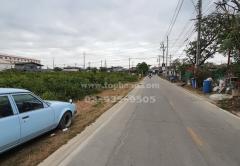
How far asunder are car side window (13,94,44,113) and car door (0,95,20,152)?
31 cm

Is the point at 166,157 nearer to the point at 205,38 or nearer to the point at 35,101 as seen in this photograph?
the point at 35,101

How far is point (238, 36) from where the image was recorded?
16250 millimetres

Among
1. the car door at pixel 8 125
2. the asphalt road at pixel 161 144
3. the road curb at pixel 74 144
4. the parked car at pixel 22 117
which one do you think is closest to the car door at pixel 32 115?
the parked car at pixel 22 117

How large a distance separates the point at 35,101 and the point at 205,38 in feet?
124

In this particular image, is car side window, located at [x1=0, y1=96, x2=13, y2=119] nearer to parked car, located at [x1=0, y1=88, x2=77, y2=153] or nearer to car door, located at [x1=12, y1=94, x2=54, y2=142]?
parked car, located at [x1=0, y1=88, x2=77, y2=153]

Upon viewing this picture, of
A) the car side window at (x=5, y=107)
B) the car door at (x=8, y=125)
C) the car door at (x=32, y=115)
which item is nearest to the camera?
the car door at (x=8, y=125)

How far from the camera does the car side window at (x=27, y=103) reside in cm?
626

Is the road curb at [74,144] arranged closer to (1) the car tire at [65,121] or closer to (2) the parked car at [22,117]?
(1) the car tire at [65,121]

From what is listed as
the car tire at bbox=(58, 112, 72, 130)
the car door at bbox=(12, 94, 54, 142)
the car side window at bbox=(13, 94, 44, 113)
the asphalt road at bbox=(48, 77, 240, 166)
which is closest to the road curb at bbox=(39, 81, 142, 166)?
the asphalt road at bbox=(48, 77, 240, 166)

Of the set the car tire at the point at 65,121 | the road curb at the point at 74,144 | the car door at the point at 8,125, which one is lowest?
the road curb at the point at 74,144

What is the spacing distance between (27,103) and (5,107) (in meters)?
0.89

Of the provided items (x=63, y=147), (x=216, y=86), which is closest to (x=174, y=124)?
(x=63, y=147)

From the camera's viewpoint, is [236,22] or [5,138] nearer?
[5,138]

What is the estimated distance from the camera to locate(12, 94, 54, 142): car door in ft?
20.2
